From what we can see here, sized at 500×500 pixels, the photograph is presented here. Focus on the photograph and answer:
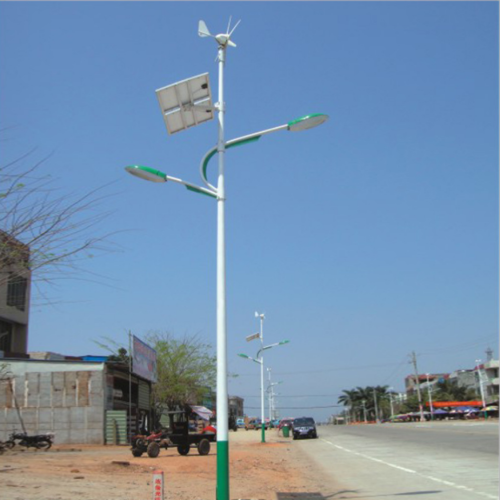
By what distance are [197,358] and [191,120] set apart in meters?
48.2

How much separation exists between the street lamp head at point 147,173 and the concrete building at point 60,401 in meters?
25.5

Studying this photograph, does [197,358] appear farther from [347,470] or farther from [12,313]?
[347,470]

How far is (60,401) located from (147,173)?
2644 centimetres

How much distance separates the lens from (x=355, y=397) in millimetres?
169625

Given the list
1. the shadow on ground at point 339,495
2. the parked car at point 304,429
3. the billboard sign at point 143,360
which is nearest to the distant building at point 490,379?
the parked car at point 304,429

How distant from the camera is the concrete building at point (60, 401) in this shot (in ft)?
107

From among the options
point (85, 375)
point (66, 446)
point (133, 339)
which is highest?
point (133, 339)

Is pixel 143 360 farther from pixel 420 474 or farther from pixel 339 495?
pixel 339 495

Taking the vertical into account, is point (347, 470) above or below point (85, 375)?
below

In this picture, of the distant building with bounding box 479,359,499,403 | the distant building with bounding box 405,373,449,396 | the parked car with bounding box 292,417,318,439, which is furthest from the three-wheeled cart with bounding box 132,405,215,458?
the distant building with bounding box 405,373,449,396

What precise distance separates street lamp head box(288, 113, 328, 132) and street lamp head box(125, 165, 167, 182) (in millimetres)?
2390

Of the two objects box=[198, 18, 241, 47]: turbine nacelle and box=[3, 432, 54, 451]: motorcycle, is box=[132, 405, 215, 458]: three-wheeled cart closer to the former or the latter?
box=[3, 432, 54, 451]: motorcycle

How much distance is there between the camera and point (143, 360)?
132 ft

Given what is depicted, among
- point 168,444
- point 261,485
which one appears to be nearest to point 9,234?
point 261,485
